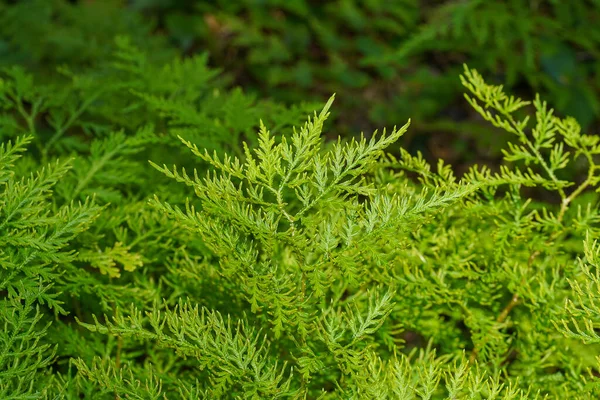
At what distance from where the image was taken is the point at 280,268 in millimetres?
1288

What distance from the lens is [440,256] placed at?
1.37m

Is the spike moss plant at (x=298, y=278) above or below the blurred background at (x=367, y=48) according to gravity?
above

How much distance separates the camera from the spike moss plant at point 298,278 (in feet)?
3.22

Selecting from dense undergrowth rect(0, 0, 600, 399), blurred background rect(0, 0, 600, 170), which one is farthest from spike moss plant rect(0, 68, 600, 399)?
blurred background rect(0, 0, 600, 170)

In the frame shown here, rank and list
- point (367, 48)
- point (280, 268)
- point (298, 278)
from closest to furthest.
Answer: point (298, 278) → point (280, 268) → point (367, 48)

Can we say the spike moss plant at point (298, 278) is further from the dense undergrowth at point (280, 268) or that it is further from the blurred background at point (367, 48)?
the blurred background at point (367, 48)

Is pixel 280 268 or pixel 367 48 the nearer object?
pixel 280 268

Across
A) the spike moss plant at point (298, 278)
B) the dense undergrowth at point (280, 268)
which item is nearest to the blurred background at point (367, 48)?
the dense undergrowth at point (280, 268)

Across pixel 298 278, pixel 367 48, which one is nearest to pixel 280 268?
pixel 298 278

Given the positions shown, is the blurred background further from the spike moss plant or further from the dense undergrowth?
the spike moss plant

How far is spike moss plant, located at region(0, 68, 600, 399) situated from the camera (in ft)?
3.22

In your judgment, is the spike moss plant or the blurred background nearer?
the spike moss plant

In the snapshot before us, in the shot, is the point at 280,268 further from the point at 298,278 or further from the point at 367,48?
the point at 367,48

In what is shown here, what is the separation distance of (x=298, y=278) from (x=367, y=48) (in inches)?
106
